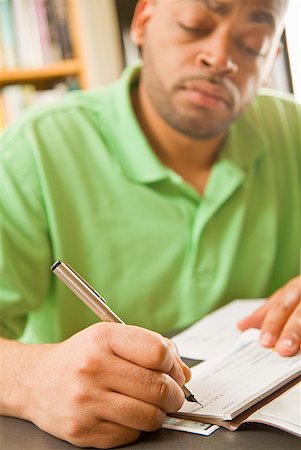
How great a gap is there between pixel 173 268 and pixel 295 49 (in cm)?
34

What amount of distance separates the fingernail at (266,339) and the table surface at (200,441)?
137mm

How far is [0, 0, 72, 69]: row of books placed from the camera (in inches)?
59.6

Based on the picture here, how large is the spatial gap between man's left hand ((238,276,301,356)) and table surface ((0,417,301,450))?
0.12 m

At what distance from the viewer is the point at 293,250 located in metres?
0.87

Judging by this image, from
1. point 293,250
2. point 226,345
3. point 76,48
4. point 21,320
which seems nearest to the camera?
point 226,345

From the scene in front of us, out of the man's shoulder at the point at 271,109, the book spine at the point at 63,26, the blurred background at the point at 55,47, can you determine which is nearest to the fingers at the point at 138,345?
the man's shoulder at the point at 271,109

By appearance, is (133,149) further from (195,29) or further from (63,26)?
(63,26)

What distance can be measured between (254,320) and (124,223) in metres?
0.21

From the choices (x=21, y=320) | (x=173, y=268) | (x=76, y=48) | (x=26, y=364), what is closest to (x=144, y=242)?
(x=173, y=268)

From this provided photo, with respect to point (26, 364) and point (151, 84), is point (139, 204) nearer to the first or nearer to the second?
point (151, 84)

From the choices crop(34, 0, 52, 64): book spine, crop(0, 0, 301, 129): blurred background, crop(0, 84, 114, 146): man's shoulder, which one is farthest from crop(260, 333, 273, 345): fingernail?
crop(34, 0, 52, 64): book spine

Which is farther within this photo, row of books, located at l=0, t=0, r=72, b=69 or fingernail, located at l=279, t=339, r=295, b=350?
row of books, located at l=0, t=0, r=72, b=69

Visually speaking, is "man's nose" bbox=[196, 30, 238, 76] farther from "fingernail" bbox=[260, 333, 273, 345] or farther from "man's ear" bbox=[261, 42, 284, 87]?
"fingernail" bbox=[260, 333, 273, 345]

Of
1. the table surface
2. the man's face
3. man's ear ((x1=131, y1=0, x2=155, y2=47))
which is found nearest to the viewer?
the table surface
